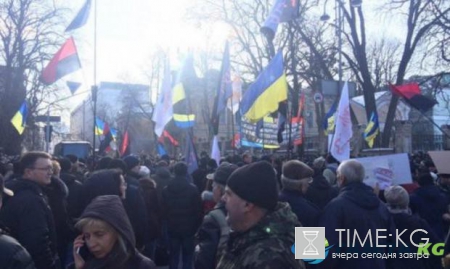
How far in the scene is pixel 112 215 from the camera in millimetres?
3000

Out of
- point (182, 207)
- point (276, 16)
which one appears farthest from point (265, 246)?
point (276, 16)

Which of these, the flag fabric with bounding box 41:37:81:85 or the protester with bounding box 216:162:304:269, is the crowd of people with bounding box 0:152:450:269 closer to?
the protester with bounding box 216:162:304:269

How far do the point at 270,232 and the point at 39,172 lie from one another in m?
3.04

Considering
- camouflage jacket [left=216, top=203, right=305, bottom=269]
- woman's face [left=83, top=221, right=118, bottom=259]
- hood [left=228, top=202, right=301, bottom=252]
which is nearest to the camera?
camouflage jacket [left=216, top=203, right=305, bottom=269]

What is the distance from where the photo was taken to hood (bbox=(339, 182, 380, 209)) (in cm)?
451

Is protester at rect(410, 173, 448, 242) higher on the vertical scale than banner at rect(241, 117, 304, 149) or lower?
lower

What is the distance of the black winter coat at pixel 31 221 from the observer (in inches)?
169

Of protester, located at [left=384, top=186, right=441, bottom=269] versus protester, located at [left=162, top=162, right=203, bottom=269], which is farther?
protester, located at [left=162, top=162, right=203, bottom=269]

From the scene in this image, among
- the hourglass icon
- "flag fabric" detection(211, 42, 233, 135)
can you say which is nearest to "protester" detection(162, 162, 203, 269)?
the hourglass icon

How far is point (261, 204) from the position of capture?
2836 millimetres

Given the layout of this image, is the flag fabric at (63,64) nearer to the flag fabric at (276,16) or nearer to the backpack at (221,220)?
the flag fabric at (276,16)

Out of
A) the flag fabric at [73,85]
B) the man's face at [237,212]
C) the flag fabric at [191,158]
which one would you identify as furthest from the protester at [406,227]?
the flag fabric at [73,85]

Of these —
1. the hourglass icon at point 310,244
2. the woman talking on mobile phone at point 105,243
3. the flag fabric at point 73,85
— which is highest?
the flag fabric at point 73,85

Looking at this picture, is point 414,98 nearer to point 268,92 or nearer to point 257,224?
point 268,92
